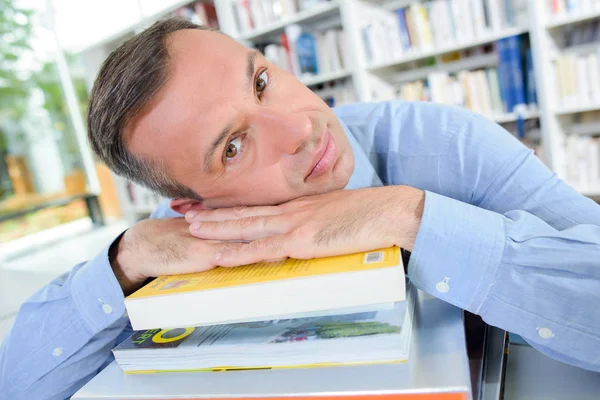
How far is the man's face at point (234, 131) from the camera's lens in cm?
75

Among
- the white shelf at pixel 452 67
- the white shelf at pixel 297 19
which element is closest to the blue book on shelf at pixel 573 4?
the white shelf at pixel 452 67

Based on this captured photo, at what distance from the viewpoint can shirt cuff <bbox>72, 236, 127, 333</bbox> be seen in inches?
30.6

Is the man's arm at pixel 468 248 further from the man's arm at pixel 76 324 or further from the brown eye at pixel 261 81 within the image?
the brown eye at pixel 261 81

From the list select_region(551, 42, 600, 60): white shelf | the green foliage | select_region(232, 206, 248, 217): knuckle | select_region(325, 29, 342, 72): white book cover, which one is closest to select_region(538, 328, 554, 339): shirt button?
select_region(232, 206, 248, 217): knuckle

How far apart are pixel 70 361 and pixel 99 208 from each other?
17.2 ft

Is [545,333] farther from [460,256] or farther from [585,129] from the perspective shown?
[585,129]

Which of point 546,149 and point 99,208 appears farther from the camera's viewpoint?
point 99,208

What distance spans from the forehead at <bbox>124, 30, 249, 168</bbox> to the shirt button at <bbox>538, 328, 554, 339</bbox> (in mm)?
541

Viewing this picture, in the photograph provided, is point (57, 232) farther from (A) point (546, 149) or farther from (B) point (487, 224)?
(B) point (487, 224)

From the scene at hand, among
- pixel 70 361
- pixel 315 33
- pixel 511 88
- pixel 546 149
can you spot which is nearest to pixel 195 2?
pixel 315 33

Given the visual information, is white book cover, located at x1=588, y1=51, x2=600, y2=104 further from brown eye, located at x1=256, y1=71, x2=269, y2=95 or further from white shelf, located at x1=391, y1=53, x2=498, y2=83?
brown eye, located at x1=256, y1=71, x2=269, y2=95

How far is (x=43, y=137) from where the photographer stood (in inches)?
203

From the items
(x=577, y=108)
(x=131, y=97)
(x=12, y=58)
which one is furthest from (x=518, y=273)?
(x=12, y=58)

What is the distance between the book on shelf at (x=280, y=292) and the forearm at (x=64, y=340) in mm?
247
